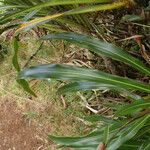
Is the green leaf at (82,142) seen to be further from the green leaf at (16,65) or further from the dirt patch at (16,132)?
the dirt patch at (16,132)

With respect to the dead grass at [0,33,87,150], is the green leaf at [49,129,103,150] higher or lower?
higher

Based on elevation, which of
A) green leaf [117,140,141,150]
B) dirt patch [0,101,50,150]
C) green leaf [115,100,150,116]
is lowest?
dirt patch [0,101,50,150]

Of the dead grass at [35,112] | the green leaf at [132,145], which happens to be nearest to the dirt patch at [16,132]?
the dead grass at [35,112]

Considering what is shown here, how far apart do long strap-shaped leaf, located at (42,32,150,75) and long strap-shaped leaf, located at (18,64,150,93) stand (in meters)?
0.09

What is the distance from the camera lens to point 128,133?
1361 millimetres

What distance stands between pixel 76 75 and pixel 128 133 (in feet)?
0.91

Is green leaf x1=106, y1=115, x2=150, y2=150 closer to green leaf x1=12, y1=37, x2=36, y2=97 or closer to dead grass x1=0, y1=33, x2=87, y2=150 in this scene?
green leaf x1=12, y1=37, x2=36, y2=97

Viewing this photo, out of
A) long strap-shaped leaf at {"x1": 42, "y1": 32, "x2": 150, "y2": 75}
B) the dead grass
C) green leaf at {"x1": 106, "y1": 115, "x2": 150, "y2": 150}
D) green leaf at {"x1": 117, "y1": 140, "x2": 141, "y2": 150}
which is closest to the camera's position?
green leaf at {"x1": 106, "y1": 115, "x2": 150, "y2": 150}

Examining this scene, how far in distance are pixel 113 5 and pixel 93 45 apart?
0.62 feet

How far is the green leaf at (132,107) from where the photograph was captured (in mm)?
1350

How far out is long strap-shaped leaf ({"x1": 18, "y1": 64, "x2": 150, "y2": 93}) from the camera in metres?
1.39

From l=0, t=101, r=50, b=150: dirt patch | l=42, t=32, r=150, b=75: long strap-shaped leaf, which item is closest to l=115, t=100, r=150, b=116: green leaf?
l=42, t=32, r=150, b=75: long strap-shaped leaf

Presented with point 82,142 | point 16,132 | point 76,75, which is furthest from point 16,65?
point 16,132

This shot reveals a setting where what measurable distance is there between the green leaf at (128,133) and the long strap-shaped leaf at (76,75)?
13 centimetres
